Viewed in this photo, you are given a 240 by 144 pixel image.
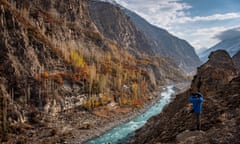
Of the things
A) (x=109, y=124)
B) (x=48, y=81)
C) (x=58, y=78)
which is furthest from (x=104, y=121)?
(x=48, y=81)

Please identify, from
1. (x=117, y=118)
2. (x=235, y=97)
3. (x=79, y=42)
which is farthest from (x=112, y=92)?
(x=235, y=97)

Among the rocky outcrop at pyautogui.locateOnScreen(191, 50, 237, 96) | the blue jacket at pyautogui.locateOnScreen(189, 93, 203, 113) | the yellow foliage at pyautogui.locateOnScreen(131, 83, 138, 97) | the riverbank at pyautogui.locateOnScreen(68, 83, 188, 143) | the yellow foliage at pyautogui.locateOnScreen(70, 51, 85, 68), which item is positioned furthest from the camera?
the yellow foliage at pyautogui.locateOnScreen(131, 83, 138, 97)

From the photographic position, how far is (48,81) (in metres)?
80.3

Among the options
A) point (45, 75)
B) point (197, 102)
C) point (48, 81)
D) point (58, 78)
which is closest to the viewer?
point (197, 102)

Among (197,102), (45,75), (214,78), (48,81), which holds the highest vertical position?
(197,102)

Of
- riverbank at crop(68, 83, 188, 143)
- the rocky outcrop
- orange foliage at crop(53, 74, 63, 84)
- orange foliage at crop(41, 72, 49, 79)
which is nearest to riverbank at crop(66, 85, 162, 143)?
riverbank at crop(68, 83, 188, 143)

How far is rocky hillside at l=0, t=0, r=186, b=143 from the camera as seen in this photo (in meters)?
64.4

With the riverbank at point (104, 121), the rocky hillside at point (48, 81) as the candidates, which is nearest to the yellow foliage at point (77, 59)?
the rocky hillside at point (48, 81)

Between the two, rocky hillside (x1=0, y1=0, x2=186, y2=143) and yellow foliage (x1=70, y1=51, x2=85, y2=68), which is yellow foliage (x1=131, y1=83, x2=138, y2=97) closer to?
rocky hillside (x1=0, y1=0, x2=186, y2=143)

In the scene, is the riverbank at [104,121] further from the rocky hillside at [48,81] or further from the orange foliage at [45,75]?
the orange foliage at [45,75]

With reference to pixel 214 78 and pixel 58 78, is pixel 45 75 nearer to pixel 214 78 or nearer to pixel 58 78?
pixel 58 78

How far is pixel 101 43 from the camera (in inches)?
5896

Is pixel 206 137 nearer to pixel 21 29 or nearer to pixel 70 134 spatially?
pixel 70 134

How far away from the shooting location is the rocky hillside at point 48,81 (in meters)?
64.4
